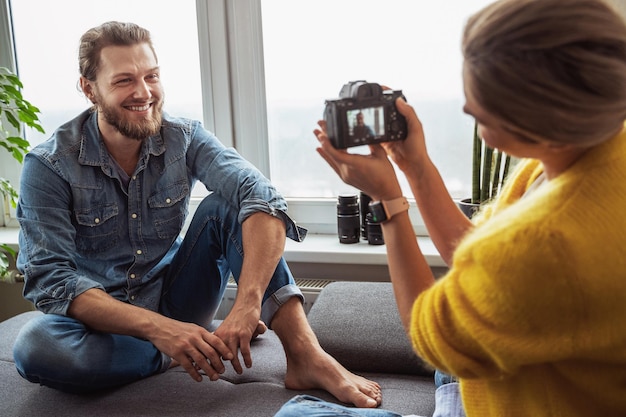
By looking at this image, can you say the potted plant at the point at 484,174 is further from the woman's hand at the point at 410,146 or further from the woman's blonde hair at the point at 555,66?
the woman's blonde hair at the point at 555,66

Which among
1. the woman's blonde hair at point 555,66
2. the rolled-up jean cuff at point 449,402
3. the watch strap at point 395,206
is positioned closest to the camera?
the woman's blonde hair at point 555,66

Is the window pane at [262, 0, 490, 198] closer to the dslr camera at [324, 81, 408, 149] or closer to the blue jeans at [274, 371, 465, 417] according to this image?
the blue jeans at [274, 371, 465, 417]

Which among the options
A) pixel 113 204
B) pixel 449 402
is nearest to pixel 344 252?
pixel 113 204

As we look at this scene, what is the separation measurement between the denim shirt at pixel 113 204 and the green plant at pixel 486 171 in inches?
19.8

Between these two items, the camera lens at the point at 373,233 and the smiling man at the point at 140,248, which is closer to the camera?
the smiling man at the point at 140,248

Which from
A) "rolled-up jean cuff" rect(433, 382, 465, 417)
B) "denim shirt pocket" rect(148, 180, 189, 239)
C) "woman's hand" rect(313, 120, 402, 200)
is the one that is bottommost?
"rolled-up jean cuff" rect(433, 382, 465, 417)

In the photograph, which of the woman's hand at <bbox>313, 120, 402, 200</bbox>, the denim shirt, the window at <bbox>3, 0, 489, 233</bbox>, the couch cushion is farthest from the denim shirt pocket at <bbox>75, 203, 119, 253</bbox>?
the woman's hand at <bbox>313, 120, 402, 200</bbox>

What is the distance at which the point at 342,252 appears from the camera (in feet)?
7.02

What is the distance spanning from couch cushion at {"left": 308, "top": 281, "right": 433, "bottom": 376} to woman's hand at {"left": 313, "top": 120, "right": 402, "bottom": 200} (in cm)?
68

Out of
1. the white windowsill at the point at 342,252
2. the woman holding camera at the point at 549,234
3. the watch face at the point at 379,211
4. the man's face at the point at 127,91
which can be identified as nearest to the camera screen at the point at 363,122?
the watch face at the point at 379,211

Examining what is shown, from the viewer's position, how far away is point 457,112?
2170 mm

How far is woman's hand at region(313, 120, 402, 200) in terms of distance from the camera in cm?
105

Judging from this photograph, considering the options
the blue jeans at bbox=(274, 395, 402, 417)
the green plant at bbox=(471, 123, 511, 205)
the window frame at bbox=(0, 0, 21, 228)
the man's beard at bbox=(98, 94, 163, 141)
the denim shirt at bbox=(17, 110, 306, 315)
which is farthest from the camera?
the window frame at bbox=(0, 0, 21, 228)

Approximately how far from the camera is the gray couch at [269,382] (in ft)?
5.02
